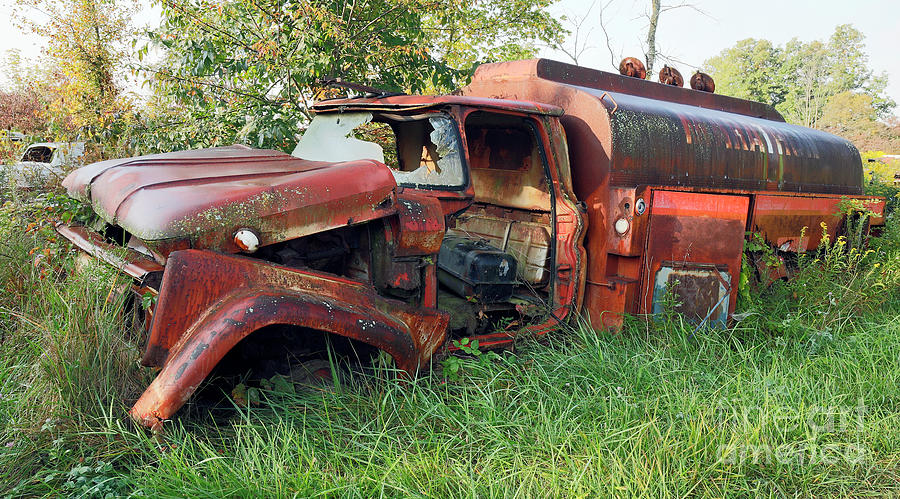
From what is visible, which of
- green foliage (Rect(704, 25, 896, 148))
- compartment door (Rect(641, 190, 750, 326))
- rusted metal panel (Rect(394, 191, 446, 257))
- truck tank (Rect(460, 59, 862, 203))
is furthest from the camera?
green foliage (Rect(704, 25, 896, 148))

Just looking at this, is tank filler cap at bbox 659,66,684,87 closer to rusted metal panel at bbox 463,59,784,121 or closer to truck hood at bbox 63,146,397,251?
rusted metal panel at bbox 463,59,784,121

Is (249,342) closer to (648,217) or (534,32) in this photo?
(648,217)

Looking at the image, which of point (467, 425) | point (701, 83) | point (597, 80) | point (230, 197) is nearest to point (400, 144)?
point (597, 80)

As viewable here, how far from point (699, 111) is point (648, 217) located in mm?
1654

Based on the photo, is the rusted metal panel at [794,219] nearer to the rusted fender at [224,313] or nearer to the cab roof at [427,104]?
the cab roof at [427,104]

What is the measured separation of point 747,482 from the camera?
2.31 m

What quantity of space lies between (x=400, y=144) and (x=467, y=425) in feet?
8.60

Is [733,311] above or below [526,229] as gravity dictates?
below

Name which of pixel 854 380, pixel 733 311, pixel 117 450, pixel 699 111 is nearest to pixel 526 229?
pixel 733 311

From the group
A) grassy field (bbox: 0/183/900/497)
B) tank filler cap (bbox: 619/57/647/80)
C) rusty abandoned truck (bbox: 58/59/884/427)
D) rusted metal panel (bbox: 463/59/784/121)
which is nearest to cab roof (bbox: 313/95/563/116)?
rusty abandoned truck (bbox: 58/59/884/427)

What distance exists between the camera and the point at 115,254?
268 centimetres

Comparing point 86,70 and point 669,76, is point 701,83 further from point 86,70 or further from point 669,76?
point 86,70

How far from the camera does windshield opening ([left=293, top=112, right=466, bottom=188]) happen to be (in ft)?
11.1

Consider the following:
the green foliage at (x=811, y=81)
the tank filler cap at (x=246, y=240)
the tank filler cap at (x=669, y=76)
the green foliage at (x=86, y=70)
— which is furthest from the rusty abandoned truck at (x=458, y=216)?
the green foliage at (x=811, y=81)
